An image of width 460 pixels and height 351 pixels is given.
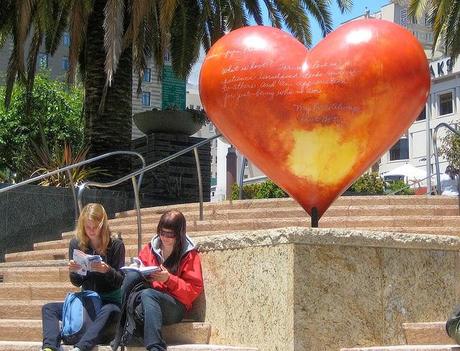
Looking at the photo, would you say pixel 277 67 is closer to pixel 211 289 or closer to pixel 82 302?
pixel 211 289

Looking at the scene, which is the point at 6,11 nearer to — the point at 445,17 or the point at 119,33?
the point at 119,33

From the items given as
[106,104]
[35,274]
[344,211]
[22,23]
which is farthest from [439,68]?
[35,274]

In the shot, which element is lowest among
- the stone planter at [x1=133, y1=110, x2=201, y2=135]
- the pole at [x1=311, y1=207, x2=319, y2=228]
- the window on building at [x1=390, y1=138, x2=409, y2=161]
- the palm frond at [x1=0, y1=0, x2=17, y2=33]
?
the pole at [x1=311, y1=207, x2=319, y2=228]

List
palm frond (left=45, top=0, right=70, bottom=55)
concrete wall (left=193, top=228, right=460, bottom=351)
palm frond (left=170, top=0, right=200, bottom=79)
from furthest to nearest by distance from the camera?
palm frond (left=170, top=0, right=200, bottom=79) → palm frond (left=45, top=0, right=70, bottom=55) → concrete wall (left=193, top=228, right=460, bottom=351)

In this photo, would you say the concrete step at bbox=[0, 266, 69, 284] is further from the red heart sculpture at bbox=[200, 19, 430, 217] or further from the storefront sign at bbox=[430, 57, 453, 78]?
the storefront sign at bbox=[430, 57, 453, 78]

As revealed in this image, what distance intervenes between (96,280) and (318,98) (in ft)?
7.29

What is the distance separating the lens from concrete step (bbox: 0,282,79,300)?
27.1 feet

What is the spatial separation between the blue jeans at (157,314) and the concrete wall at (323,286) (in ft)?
1.04

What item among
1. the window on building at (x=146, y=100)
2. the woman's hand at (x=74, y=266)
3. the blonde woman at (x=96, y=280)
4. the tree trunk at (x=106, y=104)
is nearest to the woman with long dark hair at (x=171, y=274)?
the blonde woman at (x=96, y=280)

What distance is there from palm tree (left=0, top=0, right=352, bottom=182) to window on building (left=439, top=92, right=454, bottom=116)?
123ft

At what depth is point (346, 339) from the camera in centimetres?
588

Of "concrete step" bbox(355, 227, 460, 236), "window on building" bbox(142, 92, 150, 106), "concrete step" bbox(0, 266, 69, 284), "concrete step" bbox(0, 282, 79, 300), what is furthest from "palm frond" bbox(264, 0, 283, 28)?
"window on building" bbox(142, 92, 150, 106)

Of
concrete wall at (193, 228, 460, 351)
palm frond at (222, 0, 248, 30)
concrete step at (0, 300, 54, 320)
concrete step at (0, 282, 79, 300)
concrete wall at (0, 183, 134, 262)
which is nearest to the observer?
concrete wall at (193, 228, 460, 351)

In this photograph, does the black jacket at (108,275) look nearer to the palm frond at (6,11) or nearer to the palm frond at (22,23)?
the palm frond at (22,23)
